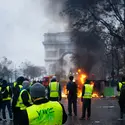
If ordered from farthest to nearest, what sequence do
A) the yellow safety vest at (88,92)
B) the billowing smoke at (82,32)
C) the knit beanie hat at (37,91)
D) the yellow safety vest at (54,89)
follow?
the billowing smoke at (82,32)
the yellow safety vest at (54,89)
the yellow safety vest at (88,92)
the knit beanie hat at (37,91)

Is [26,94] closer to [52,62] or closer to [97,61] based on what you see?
→ [97,61]

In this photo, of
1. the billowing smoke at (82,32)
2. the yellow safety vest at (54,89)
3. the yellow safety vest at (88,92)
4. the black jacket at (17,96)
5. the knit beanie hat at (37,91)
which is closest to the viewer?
the knit beanie hat at (37,91)

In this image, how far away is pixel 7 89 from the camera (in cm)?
1535

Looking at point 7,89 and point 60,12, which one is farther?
point 60,12

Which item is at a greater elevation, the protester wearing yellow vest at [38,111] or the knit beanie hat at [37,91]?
the knit beanie hat at [37,91]

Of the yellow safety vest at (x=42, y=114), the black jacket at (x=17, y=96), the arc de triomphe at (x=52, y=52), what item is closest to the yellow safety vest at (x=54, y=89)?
the black jacket at (x=17, y=96)

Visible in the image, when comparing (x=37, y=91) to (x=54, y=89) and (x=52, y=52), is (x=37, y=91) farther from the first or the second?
(x=52, y=52)

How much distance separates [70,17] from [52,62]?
7466 cm

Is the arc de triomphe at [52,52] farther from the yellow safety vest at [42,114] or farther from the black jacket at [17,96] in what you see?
the yellow safety vest at [42,114]

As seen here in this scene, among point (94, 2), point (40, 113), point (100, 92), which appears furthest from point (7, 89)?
point (100, 92)

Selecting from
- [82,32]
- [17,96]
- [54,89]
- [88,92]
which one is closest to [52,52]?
[82,32]

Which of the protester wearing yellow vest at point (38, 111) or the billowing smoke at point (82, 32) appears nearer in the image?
the protester wearing yellow vest at point (38, 111)

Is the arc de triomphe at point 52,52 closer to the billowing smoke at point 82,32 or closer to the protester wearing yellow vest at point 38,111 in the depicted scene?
the billowing smoke at point 82,32

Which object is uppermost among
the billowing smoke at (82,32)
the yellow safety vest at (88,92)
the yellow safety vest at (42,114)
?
the billowing smoke at (82,32)
